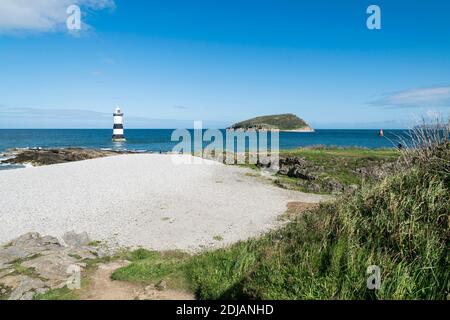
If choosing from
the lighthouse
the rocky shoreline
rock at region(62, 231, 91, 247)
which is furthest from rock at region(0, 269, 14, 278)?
the lighthouse

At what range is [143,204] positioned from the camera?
20312 millimetres

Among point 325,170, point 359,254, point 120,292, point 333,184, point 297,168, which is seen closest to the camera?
point 359,254

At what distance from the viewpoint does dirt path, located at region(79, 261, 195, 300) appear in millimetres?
7270

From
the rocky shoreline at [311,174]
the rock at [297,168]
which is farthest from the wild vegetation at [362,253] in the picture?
the rock at [297,168]

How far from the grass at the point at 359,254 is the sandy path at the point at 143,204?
5903 millimetres

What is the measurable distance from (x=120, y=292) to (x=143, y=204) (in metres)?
13.0

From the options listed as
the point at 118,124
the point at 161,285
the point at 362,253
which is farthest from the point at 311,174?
the point at 118,124

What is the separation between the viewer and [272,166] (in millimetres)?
33656

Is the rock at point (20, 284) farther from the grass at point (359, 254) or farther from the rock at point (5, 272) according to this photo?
the grass at point (359, 254)

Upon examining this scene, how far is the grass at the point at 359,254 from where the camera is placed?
5555 millimetres

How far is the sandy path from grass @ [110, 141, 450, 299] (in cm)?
590

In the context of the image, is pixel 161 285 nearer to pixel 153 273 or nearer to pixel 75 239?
pixel 153 273

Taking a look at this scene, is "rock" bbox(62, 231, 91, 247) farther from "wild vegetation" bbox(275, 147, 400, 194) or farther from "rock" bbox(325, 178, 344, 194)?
"rock" bbox(325, 178, 344, 194)
